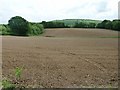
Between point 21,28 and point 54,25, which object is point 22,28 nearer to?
point 21,28

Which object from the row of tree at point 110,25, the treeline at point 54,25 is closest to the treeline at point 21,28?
the treeline at point 54,25

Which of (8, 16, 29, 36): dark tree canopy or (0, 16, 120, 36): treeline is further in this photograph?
(8, 16, 29, 36): dark tree canopy

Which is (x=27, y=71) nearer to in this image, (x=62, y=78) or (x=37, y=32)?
(x=62, y=78)

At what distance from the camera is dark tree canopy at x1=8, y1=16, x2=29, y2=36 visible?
247 feet

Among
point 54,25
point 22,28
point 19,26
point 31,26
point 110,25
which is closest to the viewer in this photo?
point 22,28

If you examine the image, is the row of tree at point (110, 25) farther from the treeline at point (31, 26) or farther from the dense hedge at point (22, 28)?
the dense hedge at point (22, 28)

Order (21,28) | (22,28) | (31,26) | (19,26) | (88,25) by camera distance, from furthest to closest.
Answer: (88,25) → (31,26) → (19,26) → (22,28) → (21,28)

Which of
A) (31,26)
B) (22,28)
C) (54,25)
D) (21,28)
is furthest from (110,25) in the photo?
(21,28)

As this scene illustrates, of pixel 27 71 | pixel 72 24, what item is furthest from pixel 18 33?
pixel 27 71

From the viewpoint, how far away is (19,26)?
7825 centimetres

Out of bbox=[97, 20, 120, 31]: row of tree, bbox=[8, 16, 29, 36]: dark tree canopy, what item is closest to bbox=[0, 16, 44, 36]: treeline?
bbox=[8, 16, 29, 36]: dark tree canopy

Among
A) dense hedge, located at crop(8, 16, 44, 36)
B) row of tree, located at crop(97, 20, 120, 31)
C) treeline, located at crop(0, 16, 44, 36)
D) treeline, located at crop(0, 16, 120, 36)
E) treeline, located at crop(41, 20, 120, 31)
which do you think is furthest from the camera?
treeline, located at crop(41, 20, 120, 31)

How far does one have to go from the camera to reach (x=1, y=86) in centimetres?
700

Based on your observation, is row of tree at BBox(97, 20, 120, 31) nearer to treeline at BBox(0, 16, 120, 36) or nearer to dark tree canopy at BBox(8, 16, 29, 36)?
treeline at BBox(0, 16, 120, 36)
